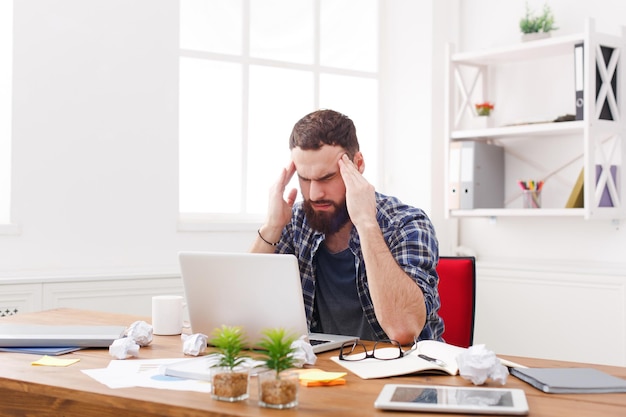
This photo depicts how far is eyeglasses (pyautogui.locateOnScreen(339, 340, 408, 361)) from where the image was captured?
1670mm

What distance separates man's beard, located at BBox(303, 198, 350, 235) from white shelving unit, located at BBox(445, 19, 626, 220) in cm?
153

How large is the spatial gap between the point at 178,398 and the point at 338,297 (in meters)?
1.03

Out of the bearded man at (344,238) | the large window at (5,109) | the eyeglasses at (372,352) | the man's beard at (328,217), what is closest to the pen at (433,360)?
the eyeglasses at (372,352)

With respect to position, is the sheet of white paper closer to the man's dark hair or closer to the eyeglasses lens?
the eyeglasses lens

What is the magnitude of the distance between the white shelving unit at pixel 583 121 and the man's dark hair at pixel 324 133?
4.92 feet

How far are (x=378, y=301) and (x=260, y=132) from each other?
2169mm

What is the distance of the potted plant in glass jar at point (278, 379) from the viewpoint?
4.05ft

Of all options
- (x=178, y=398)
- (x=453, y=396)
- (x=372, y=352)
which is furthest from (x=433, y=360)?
(x=178, y=398)

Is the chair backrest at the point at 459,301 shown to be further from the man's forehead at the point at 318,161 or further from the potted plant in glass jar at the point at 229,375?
the potted plant in glass jar at the point at 229,375

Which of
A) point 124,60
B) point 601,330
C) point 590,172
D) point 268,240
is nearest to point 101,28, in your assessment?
point 124,60

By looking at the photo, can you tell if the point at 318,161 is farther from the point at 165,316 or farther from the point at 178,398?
the point at 178,398

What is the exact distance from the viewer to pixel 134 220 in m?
3.53

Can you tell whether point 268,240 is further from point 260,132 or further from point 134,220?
point 260,132

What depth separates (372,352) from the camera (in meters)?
1.73
